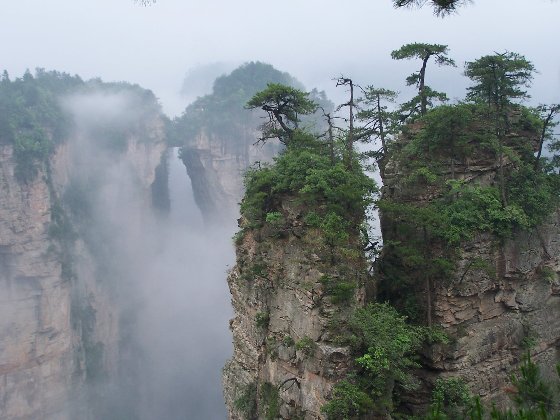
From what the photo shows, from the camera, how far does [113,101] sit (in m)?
51.4

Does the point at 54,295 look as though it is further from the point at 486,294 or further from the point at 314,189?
the point at 486,294

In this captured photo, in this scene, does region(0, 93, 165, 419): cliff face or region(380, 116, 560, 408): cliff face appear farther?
region(0, 93, 165, 419): cliff face

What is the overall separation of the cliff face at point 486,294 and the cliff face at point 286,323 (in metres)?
2.97

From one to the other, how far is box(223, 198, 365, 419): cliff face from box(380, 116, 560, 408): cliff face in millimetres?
2966

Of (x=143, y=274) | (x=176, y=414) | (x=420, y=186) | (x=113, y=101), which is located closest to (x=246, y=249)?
(x=420, y=186)

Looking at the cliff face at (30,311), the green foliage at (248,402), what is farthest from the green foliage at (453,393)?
the cliff face at (30,311)

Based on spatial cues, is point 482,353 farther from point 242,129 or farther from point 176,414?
point 242,129

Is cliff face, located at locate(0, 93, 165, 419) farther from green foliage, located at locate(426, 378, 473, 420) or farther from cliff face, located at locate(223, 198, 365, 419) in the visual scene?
green foliage, located at locate(426, 378, 473, 420)

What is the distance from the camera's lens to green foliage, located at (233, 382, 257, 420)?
13672mm

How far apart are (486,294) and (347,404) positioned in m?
6.41

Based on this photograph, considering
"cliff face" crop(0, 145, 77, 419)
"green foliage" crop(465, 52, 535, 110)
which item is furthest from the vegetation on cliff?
"cliff face" crop(0, 145, 77, 419)

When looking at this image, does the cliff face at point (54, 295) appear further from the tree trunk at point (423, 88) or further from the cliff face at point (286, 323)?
the tree trunk at point (423, 88)

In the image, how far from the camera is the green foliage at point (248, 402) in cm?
1367

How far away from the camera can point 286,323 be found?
13.0 meters
